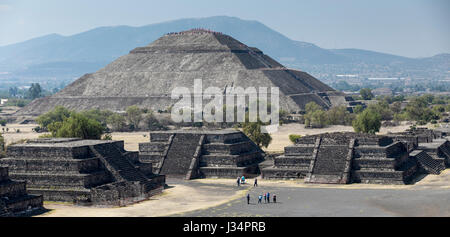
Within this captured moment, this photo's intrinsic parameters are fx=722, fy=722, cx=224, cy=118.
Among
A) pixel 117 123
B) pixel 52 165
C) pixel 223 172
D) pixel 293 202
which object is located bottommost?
pixel 293 202

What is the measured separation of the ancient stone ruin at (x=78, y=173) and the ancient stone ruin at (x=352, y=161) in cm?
1431

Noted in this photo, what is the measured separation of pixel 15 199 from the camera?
51281mm

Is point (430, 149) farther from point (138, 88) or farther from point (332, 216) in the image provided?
point (138, 88)

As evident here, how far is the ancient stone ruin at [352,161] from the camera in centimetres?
6519

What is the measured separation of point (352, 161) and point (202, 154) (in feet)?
52.6

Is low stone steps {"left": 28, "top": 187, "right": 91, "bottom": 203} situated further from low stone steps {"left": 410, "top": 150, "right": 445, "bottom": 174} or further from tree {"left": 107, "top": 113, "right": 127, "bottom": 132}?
tree {"left": 107, "top": 113, "right": 127, "bottom": 132}

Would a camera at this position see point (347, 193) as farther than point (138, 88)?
No

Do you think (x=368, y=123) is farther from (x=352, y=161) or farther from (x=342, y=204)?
(x=342, y=204)

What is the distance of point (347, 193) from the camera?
194 feet

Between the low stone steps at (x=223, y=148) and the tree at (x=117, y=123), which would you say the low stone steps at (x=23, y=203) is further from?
the tree at (x=117, y=123)

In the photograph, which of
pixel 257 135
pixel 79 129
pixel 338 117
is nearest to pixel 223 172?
pixel 79 129

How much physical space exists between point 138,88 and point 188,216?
149 m

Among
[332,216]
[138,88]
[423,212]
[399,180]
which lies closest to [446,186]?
[399,180]

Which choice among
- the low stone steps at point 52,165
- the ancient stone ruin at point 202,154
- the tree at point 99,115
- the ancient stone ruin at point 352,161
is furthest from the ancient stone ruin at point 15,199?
the tree at point 99,115
